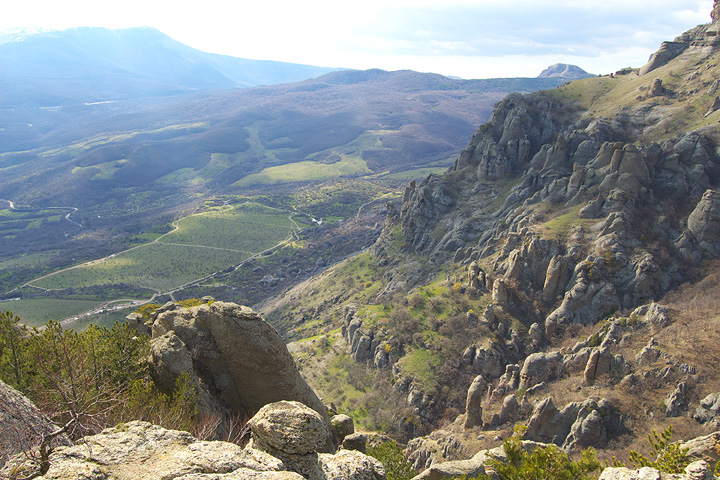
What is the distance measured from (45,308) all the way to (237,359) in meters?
146

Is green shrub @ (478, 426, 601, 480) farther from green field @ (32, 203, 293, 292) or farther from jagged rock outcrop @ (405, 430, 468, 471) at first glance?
green field @ (32, 203, 293, 292)

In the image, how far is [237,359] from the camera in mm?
29094

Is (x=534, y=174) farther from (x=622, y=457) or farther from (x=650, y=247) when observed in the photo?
(x=622, y=457)

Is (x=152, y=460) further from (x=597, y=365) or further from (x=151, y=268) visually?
(x=151, y=268)

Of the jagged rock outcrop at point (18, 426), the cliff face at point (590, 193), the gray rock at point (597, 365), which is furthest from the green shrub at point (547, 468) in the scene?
the cliff face at point (590, 193)

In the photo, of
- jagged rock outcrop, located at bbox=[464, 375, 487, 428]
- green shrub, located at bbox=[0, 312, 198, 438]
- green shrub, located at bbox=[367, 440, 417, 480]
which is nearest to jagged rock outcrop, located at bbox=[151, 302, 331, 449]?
green shrub, located at bbox=[0, 312, 198, 438]

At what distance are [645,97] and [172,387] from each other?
355 ft

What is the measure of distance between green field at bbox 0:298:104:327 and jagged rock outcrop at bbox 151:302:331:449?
128490 millimetres

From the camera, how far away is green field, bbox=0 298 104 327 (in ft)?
429

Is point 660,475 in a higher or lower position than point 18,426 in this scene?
lower

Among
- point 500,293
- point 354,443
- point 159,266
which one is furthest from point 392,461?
point 159,266

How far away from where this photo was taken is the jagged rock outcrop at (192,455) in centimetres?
1440

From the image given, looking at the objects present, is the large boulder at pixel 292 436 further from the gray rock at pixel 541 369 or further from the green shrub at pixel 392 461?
→ the gray rock at pixel 541 369

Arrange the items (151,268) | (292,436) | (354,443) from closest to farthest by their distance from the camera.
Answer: (292,436), (354,443), (151,268)
